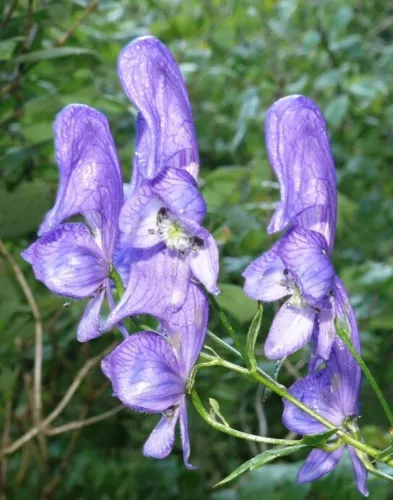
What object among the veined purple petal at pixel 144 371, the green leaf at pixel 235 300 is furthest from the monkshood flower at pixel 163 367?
the green leaf at pixel 235 300

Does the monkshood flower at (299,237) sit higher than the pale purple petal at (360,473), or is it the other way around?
the monkshood flower at (299,237)

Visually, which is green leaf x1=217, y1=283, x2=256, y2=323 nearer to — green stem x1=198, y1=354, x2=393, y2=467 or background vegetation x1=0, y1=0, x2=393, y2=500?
background vegetation x1=0, y1=0, x2=393, y2=500

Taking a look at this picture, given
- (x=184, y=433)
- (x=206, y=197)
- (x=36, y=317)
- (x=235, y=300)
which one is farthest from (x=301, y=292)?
(x=206, y=197)

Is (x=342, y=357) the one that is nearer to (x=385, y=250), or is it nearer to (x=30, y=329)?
(x=30, y=329)

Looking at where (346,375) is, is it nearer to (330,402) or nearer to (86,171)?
(330,402)

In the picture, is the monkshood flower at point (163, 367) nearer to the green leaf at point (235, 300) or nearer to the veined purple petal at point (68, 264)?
the veined purple petal at point (68, 264)

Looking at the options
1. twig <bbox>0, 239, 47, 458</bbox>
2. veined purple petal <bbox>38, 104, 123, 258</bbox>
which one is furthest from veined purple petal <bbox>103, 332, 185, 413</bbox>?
twig <bbox>0, 239, 47, 458</bbox>
